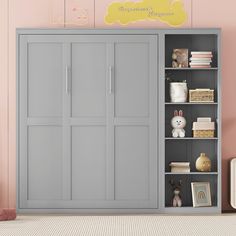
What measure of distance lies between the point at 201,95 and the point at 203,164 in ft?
2.20

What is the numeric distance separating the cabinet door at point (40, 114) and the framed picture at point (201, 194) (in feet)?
4.26

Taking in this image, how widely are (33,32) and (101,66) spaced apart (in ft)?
2.37

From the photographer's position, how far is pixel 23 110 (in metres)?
5.98

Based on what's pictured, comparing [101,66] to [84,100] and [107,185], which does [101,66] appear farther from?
[107,185]

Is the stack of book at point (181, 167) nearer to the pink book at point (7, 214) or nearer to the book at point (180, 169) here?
the book at point (180, 169)

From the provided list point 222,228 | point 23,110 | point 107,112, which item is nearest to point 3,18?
point 23,110

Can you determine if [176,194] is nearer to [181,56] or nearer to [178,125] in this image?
[178,125]

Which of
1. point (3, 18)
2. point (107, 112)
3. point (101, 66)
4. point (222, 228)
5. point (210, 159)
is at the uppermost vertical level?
point (3, 18)

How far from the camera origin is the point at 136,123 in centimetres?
600

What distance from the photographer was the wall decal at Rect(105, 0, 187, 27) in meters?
6.35

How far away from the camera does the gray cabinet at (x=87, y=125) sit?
6.00 meters

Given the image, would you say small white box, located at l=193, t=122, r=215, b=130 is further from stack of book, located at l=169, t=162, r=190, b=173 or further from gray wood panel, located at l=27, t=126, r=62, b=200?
gray wood panel, located at l=27, t=126, r=62, b=200

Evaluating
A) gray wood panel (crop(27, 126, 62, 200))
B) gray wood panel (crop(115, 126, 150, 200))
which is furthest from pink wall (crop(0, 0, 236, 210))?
gray wood panel (crop(115, 126, 150, 200))

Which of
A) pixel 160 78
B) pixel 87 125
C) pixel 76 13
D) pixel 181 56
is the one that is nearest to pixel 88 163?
pixel 87 125
